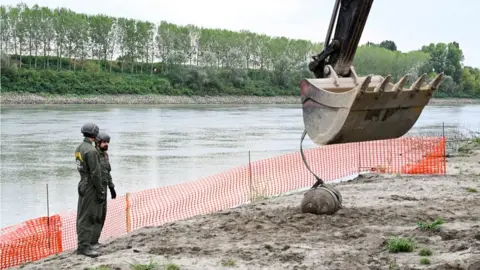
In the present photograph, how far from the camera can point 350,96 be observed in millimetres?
7832

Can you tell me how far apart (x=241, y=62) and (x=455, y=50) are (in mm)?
38649

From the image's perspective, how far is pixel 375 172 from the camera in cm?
1839

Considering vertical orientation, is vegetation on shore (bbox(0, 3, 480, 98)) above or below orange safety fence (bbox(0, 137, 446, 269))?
above

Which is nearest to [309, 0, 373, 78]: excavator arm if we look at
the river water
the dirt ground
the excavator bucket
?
the excavator bucket

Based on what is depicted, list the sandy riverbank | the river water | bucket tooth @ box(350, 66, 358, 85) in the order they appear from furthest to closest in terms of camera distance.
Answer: the sandy riverbank
the river water
bucket tooth @ box(350, 66, 358, 85)

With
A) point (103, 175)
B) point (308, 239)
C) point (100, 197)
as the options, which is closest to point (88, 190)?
point (100, 197)

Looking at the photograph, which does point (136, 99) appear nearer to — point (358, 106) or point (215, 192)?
point (215, 192)

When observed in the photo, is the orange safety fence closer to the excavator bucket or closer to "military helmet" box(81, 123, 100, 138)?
"military helmet" box(81, 123, 100, 138)

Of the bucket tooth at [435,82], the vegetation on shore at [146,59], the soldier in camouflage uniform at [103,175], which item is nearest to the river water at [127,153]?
the soldier in camouflage uniform at [103,175]

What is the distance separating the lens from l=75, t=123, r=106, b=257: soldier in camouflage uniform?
8.79m

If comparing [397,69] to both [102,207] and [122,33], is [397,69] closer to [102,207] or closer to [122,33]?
[122,33]

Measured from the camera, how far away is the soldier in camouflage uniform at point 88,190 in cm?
879

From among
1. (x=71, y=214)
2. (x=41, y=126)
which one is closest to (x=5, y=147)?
(x=41, y=126)

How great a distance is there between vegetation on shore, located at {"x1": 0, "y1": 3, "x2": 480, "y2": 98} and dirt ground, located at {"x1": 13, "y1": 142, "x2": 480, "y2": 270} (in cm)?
7273
